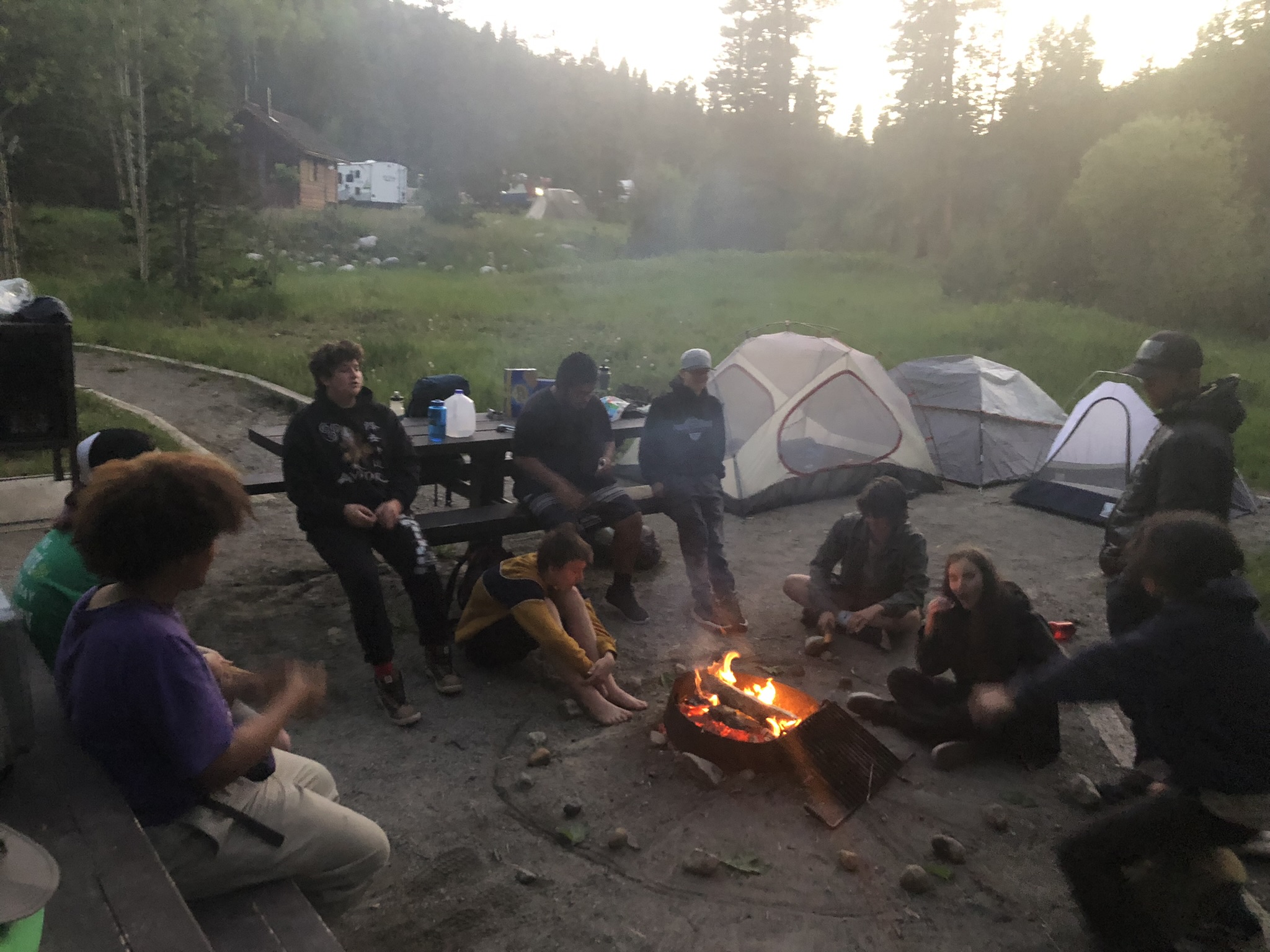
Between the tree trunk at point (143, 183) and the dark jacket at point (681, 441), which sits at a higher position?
the tree trunk at point (143, 183)

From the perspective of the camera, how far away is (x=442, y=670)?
4344mm

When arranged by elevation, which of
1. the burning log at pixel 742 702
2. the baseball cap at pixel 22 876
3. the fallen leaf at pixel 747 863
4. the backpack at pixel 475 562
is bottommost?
the fallen leaf at pixel 747 863

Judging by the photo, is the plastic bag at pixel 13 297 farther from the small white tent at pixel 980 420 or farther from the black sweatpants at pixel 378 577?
the small white tent at pixel 980 420

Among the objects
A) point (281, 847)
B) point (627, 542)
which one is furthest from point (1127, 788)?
point (281, 847)

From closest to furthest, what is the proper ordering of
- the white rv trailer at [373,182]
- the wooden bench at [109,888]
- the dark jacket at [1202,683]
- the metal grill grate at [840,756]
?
the wooden bench at [109,888] < the dark jacket at [1202,683] < the metal grill grate at [840,756] < the white rv trailer at [373,182]

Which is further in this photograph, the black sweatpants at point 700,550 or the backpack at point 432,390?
the backpack at point 432,390

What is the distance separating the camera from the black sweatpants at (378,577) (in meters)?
4.10

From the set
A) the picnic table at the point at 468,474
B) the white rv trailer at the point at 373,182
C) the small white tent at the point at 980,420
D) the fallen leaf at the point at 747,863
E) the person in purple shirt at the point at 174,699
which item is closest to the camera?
the person in purple shirt at the point at 174,699

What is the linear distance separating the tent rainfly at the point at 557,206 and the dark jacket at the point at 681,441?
138 feet

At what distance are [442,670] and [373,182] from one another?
45.9 metres

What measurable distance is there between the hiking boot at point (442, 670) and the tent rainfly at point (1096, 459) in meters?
5.94

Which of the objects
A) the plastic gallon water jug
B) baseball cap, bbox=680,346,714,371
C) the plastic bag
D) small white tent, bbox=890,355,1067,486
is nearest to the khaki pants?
the plastic gallon water jug

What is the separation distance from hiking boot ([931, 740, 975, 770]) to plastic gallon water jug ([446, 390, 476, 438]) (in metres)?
3.21

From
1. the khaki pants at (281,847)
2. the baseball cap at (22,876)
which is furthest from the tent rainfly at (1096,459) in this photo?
the baseball cap at (22,876)
